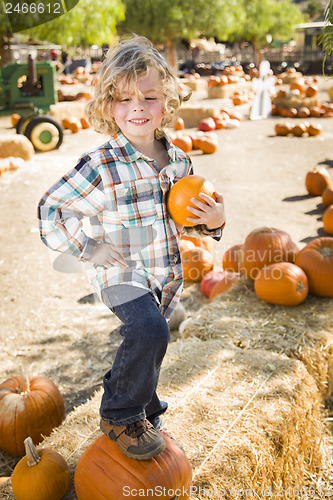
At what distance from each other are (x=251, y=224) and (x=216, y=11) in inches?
998

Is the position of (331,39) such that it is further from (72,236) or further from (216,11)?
(216,11)

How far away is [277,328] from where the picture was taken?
376 cm

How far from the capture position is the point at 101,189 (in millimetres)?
2082

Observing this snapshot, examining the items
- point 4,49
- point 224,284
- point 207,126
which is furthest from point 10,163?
point 4,49

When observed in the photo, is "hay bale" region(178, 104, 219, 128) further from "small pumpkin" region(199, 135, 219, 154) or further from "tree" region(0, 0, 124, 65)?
"small pumpkin" region(199, 135, 219, 154)

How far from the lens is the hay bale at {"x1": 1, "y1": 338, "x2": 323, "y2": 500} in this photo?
2.48 m

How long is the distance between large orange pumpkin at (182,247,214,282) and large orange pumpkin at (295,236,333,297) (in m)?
1.37

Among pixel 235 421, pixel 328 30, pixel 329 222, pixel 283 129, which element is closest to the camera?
pixel 235 421

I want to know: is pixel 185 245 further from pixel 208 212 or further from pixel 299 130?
pixel 299 130

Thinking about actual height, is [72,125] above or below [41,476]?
above

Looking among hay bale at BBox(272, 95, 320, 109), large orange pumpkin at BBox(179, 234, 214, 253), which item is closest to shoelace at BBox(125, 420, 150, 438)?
large orange pumpkin at BBox(179, 234, 214, 253)

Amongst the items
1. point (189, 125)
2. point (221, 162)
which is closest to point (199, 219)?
point (221, 162)

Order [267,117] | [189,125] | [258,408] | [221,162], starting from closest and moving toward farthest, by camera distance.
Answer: [258,408], [221,162], [189,125], [267,117]

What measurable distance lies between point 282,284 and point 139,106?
2326 millimetres
